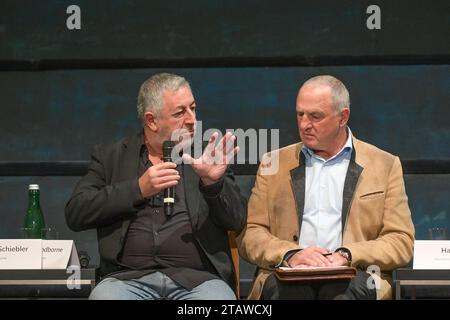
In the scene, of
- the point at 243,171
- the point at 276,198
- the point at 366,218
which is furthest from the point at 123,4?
the point at 366,218

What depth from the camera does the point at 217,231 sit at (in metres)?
4.38

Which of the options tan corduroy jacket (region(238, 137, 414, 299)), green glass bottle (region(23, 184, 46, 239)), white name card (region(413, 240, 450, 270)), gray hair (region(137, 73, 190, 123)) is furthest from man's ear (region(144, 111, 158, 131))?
white name card (region(413, 240, 450, 270))

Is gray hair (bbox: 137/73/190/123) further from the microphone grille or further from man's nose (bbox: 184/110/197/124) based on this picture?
the microphone grille

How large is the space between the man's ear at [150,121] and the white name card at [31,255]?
645 mm

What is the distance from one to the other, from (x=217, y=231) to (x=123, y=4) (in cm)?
154

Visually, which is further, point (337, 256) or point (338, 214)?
point (338, 214)

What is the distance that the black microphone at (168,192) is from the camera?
4.19 meters

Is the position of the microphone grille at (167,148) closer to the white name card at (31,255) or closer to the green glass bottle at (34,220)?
the white name card at (31,255)

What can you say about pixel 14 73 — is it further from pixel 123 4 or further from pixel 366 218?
pixel 366 218

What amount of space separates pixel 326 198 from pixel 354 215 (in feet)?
0.50

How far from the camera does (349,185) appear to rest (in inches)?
175

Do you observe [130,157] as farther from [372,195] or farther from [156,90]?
[372,195]

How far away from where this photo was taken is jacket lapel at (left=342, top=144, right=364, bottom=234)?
4.41 meters

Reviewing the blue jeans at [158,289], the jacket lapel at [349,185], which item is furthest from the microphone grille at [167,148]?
the jacket lapel at [349,185]
